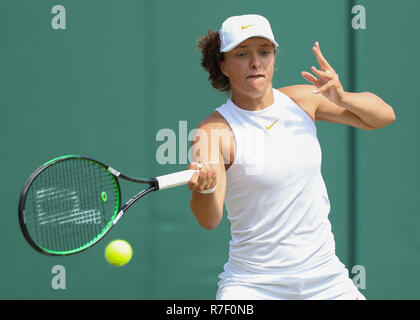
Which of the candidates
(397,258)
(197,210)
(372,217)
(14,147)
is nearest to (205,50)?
(197,210)

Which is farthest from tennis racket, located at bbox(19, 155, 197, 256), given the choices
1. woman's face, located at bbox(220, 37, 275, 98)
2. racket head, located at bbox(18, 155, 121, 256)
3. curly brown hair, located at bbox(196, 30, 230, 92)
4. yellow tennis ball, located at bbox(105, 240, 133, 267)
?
curly brown hair, located at bbox(196, 30, 230, 92)

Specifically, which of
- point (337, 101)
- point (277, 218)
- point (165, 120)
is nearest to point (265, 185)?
point (277, 218)

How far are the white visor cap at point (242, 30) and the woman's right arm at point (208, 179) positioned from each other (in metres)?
0.30

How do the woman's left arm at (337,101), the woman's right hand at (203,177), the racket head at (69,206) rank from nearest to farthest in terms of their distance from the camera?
the woman's right hand at (203,177) < the racket head at (69,206) < the woman's left arm at (337,101)

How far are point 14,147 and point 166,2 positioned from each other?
3.22 feet

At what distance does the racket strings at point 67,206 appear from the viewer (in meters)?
2.11

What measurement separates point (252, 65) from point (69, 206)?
799 millimetres

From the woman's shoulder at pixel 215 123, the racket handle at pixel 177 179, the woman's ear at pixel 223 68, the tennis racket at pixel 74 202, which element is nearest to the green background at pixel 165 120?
the tennis racket at pixel 74 202

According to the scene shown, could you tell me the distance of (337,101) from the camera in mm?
2240

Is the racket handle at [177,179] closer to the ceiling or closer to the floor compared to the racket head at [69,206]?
closer to the ceiling

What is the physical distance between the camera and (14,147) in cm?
295

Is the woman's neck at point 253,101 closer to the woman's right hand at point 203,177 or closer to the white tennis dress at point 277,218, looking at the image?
the white tennis dress at point 277,218

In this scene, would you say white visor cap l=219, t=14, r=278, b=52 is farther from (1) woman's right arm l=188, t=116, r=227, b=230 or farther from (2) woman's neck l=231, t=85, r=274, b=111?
(1) woman's right arm l=188, t=116, r=227, b=230

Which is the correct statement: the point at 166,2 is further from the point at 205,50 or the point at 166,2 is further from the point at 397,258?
the point at 397,258
